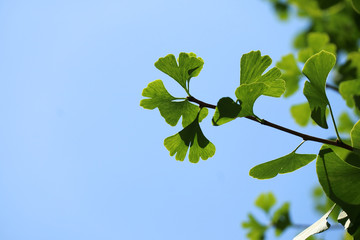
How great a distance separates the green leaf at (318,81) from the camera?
85 centimetres

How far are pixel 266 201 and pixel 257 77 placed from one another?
132cm

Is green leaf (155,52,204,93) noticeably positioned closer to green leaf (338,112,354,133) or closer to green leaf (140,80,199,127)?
green leaf (140,80,199,127)

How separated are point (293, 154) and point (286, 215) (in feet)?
3.79

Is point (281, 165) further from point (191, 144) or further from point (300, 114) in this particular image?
point (300, 114)

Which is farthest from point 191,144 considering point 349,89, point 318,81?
point 349,89

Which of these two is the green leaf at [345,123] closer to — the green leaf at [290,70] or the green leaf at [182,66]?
the green leaf at [290,70]

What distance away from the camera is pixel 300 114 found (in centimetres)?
176

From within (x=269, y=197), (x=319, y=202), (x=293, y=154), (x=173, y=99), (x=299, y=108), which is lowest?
(x=319, y=202)

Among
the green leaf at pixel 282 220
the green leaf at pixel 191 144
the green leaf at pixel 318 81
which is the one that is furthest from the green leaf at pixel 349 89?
the green leaf at pixel 282 220

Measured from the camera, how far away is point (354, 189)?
82 cm

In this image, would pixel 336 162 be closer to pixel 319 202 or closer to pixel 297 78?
pixel 297 78

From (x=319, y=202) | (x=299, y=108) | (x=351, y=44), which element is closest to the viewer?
(x=299, y=108)

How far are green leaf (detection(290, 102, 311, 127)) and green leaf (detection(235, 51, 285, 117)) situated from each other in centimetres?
92

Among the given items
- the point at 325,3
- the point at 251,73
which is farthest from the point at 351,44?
the point at 251,73
